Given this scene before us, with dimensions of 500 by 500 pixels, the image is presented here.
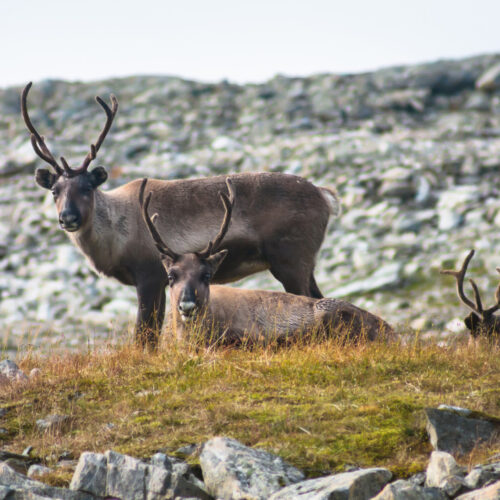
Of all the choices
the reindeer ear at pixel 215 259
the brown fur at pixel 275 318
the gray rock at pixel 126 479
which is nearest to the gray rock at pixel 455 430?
the gray rock at pixel 126 479

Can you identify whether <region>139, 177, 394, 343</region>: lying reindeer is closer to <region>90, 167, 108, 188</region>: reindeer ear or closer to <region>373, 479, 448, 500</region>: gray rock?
<region>90, 167, 108, 188</region>: reindeer ear

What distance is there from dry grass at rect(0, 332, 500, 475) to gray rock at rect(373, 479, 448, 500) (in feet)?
1.82

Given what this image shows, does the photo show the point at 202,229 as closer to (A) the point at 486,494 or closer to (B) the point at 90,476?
(B) the point at 90,476

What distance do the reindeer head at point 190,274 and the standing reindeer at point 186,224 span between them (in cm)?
98

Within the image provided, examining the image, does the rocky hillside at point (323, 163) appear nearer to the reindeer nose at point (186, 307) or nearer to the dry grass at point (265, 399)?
the reindeer nose at point (186, 307)

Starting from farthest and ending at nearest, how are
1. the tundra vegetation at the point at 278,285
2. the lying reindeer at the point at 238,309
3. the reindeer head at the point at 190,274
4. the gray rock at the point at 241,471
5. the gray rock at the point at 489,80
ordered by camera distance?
the gray rock at the point at 489,80 < the lying reindeer at the point at 238,309 < the reindeer head at the point at 190,274 < the tundra vegetation at the point at 278,285 < the gray rock at the point at 241,471

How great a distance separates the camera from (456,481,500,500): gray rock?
4879mm

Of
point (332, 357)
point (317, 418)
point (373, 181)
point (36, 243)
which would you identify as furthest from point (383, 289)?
point (317, 418)

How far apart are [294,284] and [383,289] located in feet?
41.4

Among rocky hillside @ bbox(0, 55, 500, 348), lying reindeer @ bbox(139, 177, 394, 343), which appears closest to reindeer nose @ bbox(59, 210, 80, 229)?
lying reindeer @ bbox(139, 177, 394, 343)

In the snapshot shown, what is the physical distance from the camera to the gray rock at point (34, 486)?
5719 mm

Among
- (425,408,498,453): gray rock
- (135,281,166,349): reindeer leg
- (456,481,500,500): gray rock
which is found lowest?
(135,281,166,349): reindeer leg

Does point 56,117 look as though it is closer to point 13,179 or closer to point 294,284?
point 13,179

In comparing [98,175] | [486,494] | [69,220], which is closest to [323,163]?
[98,175]
